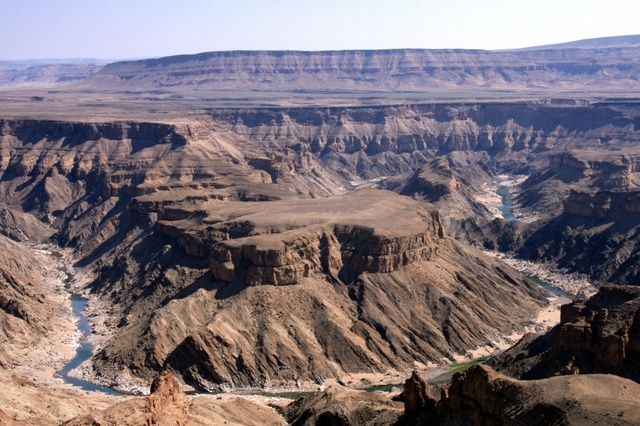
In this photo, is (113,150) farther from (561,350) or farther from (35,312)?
(561,350)

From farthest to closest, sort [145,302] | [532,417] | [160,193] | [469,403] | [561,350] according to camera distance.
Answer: [160,193]
[145,302]
[561,350]
[469,403]
[532,417]

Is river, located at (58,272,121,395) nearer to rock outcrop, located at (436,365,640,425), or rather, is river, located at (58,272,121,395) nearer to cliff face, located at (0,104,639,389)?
cliff face, located at (0,104,639,389)

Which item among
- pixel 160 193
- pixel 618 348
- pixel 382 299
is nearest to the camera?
pixel 618 348

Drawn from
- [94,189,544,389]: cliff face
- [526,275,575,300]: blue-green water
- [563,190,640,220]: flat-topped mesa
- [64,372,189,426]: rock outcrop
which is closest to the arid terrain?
[64,372,189,426]: rock outcrop

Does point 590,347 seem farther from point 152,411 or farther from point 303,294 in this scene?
point 152,411

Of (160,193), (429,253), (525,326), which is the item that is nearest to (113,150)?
(160,193)

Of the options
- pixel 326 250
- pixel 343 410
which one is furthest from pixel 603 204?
pixel 343 410

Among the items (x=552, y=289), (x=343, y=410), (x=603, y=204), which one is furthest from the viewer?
(x=603, y=204)
